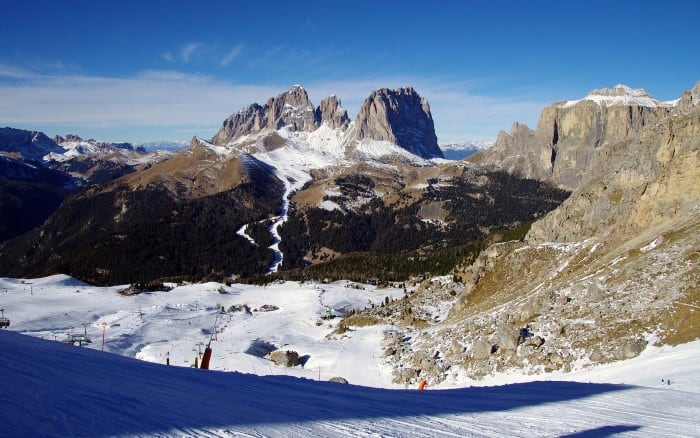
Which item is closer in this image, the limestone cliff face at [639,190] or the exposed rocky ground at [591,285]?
the exposed rocky ground at [591,285]

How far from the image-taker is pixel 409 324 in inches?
2817

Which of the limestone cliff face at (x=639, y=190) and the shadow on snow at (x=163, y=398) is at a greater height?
the limestone cliff face at (x=639, y=190)

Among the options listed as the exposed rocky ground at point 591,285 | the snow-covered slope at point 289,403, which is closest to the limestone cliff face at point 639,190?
the exposed rocky ground at point 591,285

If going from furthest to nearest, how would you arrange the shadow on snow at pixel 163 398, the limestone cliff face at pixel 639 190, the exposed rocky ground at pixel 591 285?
the limestone cliff face at pixel 639 190, the exposed rocky ground at pixel 591 285, the shadow on snow at pixel 163 398

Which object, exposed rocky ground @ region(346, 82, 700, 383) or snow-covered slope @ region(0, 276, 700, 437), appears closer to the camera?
snow-covered slope @ region(0, 276, 700, 437)

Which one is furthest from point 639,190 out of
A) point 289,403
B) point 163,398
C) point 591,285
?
point 163,398

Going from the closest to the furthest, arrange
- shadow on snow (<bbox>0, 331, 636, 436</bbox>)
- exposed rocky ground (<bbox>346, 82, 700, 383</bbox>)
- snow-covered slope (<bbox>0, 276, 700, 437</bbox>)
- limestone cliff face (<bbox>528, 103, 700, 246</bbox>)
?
shadow on snow (<bbox>0, 331, 636, 436</bbox>) < snow-covered slope (<bbox>0, 276, 700, 437</bbox>) < exposed rocky ground (<bbox>346, 82, 700, 383</bbox>) < limestone cliff face (<bbox>528, 103, 700, 246</bbox>)

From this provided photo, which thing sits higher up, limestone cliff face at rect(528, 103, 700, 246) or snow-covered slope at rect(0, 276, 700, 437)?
limestone cliff face at rect(528, 103, 700, 246)

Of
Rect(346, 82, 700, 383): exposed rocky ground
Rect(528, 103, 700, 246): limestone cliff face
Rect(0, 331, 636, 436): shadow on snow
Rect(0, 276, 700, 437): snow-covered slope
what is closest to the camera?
Rect(0, 331, 636, 436): shadow on snow

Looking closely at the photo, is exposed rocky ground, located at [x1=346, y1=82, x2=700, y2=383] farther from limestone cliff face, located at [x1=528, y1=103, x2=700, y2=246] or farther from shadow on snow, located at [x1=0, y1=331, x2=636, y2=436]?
shadow on snow, located at [x1=0, y1=331, x2=636, y2=436]

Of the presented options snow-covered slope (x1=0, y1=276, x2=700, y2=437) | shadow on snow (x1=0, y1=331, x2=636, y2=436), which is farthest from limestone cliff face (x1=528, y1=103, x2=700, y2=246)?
shadow on snow (x1=0, y1=331, x2=636, y2=436)

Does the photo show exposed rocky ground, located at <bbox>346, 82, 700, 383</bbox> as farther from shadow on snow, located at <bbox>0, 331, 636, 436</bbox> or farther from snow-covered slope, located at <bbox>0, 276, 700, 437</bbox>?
shadow on snow, located at <bbox>0, 331, 636, 436</bbox>

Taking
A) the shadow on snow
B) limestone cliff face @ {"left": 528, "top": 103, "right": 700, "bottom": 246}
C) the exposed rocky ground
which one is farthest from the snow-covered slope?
limestone cliff face @ {"left": 528, "top": 103, "right": 700, "bottom": 246}

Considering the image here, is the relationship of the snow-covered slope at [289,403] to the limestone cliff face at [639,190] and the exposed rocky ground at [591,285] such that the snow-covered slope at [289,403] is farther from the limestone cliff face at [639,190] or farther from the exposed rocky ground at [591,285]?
the limestone cliff face at [639,190]
